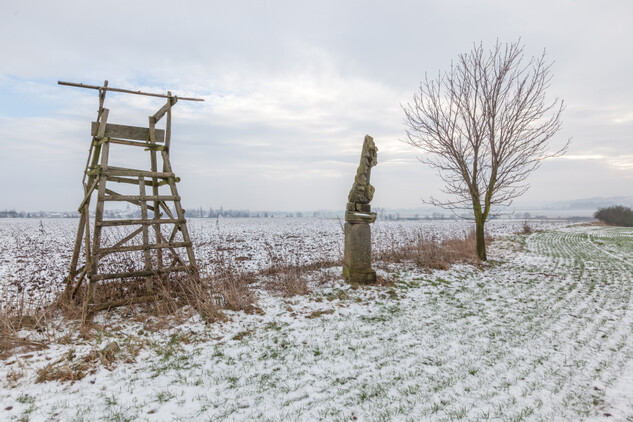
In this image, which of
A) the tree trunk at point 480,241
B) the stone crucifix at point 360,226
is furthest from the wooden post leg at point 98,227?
the tree trunk at point 480,241

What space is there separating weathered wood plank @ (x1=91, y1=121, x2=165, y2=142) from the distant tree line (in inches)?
2582

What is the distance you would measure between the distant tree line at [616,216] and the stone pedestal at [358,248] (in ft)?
200

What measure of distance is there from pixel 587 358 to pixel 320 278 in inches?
225

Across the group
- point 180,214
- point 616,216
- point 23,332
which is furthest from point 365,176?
point 616,216

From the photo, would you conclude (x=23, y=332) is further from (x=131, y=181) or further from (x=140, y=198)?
(x=131, y=181)

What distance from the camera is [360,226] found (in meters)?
8.75

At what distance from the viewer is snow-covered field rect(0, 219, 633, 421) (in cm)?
345

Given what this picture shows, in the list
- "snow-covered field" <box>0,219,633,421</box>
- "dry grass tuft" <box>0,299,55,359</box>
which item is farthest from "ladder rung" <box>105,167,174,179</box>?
"snow-covered field" <box>0,219,633,421</box>

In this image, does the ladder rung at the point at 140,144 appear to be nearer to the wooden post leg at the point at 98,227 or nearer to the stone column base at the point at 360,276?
the wooden post leg at the point at 98,227

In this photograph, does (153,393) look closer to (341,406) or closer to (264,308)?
(341,406)

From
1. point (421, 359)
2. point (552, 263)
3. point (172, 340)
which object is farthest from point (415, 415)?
point (552, 263)

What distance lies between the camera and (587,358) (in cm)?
453

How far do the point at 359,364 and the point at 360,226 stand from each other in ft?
15.2

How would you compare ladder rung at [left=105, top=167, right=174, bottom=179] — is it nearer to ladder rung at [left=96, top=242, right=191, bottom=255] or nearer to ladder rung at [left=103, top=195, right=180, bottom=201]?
ladder rung at [left=103, top=195, right=180, bottom=201]
